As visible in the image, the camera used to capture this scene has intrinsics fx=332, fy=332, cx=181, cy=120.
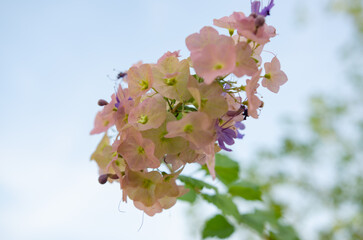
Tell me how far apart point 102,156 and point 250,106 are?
503 millimetres

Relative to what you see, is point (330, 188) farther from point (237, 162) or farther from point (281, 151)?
point (237, 162)

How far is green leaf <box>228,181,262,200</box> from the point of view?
69.2 inches

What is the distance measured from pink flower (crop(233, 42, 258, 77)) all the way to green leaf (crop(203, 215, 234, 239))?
4.21 feet

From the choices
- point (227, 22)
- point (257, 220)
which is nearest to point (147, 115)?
point (227, 22)

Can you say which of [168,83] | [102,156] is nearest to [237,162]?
[102,156]

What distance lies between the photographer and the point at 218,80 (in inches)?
33.0

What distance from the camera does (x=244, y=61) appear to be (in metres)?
0.80

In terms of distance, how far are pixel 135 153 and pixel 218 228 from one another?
1.24 meters

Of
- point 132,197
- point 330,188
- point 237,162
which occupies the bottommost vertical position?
point 132,197

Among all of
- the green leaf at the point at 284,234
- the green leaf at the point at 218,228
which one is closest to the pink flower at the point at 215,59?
the green leaf at the point at 218,228

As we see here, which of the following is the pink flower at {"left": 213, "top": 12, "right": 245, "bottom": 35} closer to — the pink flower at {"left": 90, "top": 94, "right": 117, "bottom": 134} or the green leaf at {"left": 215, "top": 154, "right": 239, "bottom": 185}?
the pink flower at {"left": 90, "top": 94, "right": 117, "bottom": 134}

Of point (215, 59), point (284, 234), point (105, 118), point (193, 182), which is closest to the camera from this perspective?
point (215, 59)

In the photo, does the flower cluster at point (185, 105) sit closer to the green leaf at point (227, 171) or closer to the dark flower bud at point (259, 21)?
the dark flower bud at point (259, 21)

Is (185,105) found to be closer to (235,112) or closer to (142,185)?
(235,112)
